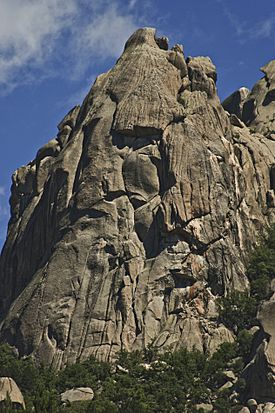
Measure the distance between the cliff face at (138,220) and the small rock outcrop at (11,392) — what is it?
41.2ft

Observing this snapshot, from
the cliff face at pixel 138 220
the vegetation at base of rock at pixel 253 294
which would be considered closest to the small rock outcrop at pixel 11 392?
the cliff face at pixel 138 220

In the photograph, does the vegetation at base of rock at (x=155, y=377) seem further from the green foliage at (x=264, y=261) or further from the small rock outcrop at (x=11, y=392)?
the green foliage at (x=264, y=261)

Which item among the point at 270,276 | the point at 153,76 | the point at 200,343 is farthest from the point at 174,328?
the point at 153,76

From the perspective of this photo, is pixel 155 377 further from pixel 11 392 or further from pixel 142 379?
pixel 11 392

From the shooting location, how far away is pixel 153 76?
366 feet

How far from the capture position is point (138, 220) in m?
105

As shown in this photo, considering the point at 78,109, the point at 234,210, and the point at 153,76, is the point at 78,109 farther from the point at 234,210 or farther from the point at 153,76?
the point at 234,210

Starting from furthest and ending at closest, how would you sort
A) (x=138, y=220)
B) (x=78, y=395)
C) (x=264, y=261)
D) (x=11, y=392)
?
(x=264, y=261), (x=138, y=220), (x=78, y=395), (x=11, y=392)

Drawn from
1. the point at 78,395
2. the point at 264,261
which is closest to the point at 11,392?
the point at 78,395

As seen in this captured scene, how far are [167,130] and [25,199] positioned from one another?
1612cm

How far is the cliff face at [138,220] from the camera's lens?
10112cm

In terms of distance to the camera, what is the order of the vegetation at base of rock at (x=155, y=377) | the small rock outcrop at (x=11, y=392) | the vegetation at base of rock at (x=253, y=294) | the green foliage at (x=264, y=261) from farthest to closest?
the green foliage at (x=264, y=261) → the vegetation at base of rock at (x=253, y=294) → the vegetation at base of rock at (x=155, y=377) → the small rock outcrop at (x=11, y=392)

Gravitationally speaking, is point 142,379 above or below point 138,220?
below

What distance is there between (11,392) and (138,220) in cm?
2207
